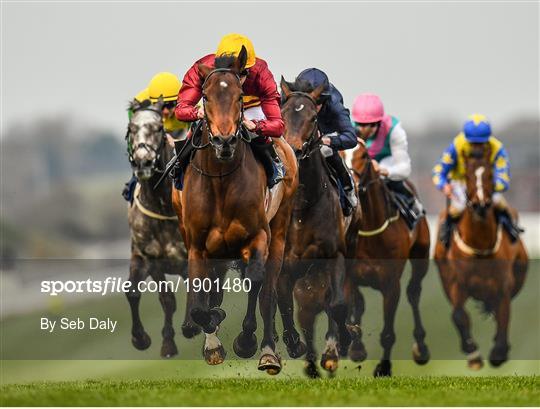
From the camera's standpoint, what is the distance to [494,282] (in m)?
16.7

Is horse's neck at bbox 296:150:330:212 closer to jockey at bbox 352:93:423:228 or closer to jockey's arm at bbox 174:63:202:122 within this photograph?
jockey's arm at bbox 174:63:202:122

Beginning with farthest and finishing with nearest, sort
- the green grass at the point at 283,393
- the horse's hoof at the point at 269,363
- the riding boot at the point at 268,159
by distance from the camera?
the riding boot at the point at 268,159
the horse's hoof at the point at 269,363
the green grass at the point at 283,393

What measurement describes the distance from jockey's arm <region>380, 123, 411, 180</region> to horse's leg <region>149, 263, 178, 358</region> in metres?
2.49

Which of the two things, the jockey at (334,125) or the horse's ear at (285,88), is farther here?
the jockey at (334,125)

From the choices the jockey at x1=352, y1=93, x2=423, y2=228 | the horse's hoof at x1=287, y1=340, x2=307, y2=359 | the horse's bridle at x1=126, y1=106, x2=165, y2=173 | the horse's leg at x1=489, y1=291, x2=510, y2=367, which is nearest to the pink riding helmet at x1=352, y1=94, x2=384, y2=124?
the jockey at x1=352, y1=93, x2=423, y2=228

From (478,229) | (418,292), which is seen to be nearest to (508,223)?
(478,229)

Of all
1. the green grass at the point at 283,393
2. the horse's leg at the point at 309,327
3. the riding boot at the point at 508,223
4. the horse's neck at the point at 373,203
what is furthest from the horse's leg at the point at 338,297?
the riding boot at the point at 508,223

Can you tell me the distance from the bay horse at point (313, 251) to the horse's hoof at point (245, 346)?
101 centimetres

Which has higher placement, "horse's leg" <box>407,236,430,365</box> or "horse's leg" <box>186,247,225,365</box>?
"horse's leg" <box>186,247,225,365</box>

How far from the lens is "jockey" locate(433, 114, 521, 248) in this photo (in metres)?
16.2

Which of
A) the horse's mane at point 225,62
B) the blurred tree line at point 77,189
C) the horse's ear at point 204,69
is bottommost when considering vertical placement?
the blurred tree line at point 77,189

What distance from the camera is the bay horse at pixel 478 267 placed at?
53.8 feet

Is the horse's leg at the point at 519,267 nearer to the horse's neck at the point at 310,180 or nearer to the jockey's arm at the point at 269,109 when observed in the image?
the horse's neck at the point at 310,180

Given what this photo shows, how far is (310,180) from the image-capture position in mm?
13023
